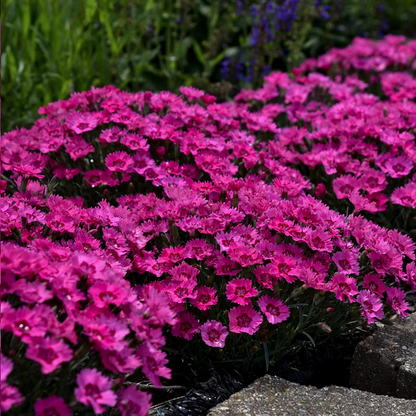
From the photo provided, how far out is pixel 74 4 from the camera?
16.2ft

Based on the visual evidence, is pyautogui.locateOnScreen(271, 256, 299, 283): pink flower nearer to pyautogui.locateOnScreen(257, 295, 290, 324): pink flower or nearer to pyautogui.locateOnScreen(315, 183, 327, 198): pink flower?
pyautogui.locateOnScreen(257, 295, 290, 324): pink flower

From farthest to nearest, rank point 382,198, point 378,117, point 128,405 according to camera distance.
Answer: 1. point 378,117
2. point 382,198
3. point 128,405

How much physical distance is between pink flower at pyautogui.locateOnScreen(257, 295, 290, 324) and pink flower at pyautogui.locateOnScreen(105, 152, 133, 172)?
0.90 meters

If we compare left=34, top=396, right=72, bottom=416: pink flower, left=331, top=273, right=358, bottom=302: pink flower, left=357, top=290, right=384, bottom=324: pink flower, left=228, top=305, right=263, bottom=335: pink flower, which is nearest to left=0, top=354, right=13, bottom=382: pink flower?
left=34, top=396, right=72, bottom=416: pink flower

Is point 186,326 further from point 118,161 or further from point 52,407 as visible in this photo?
point 118,161

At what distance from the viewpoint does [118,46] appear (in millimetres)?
4402

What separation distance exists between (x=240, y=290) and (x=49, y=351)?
75 cm

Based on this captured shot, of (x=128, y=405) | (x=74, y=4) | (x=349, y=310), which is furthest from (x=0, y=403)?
(x=74, y=4)

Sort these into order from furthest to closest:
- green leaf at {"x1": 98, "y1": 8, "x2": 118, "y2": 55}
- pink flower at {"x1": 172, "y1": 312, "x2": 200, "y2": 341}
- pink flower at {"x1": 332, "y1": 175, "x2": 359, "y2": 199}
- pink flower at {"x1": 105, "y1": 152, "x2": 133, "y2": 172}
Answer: green leaf at {"x1": 98, "y1": 8, "x2": 118, "y2": 55} < pink flower at {"x1": 332, "y1": 175, "x2": 359, "y2": 199} < pink flower at {"x1": 105, "y1": 152, "x2": 133, "y2": 172} < pink flower at {"x1": 172, "y1": 312, "x2": 200, "y2": 341}

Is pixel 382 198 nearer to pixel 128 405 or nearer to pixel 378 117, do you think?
pixel 378 117

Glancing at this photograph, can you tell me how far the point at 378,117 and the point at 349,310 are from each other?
1.44 meters

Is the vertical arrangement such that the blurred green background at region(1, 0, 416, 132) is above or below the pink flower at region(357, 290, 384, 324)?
above

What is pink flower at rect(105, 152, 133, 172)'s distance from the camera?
106 inches

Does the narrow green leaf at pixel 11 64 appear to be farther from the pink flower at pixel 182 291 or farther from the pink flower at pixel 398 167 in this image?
A: the pink flower at pixel 182 291
